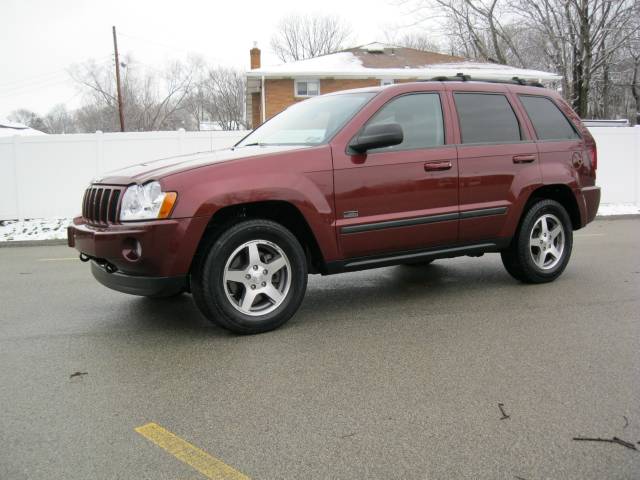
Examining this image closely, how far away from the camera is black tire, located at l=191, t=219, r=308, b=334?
438 cm

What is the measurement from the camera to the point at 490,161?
561 cm

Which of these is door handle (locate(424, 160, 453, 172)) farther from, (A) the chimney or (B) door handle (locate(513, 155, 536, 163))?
(A) the chimney

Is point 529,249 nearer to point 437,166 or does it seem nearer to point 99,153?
point 437,166

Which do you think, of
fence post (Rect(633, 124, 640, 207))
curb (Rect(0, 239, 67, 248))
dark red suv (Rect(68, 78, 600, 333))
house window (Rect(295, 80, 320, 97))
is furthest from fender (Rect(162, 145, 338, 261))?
house window (Rect(295, 80, 320, 97))

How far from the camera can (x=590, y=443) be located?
285 cm

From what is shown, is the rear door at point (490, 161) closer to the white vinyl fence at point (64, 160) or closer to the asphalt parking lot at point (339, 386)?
the asphalt parking lot at point (339, 386)

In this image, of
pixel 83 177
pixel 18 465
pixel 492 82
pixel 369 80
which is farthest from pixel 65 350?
pixel 369 80

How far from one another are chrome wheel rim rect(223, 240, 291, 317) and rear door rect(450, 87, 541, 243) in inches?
70.4

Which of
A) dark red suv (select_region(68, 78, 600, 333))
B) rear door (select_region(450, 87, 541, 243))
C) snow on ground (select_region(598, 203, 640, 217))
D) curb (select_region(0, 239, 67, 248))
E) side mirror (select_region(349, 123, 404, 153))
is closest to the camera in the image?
dark red suv (select_region(68, 78, 600, 333))

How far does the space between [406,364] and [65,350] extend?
2418 millimetres

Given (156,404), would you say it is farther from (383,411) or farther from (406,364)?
(406,364)

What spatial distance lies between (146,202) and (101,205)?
0.52 meters

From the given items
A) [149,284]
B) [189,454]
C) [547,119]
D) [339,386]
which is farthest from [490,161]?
[189,454]

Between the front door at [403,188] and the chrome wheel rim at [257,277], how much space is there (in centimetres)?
55
